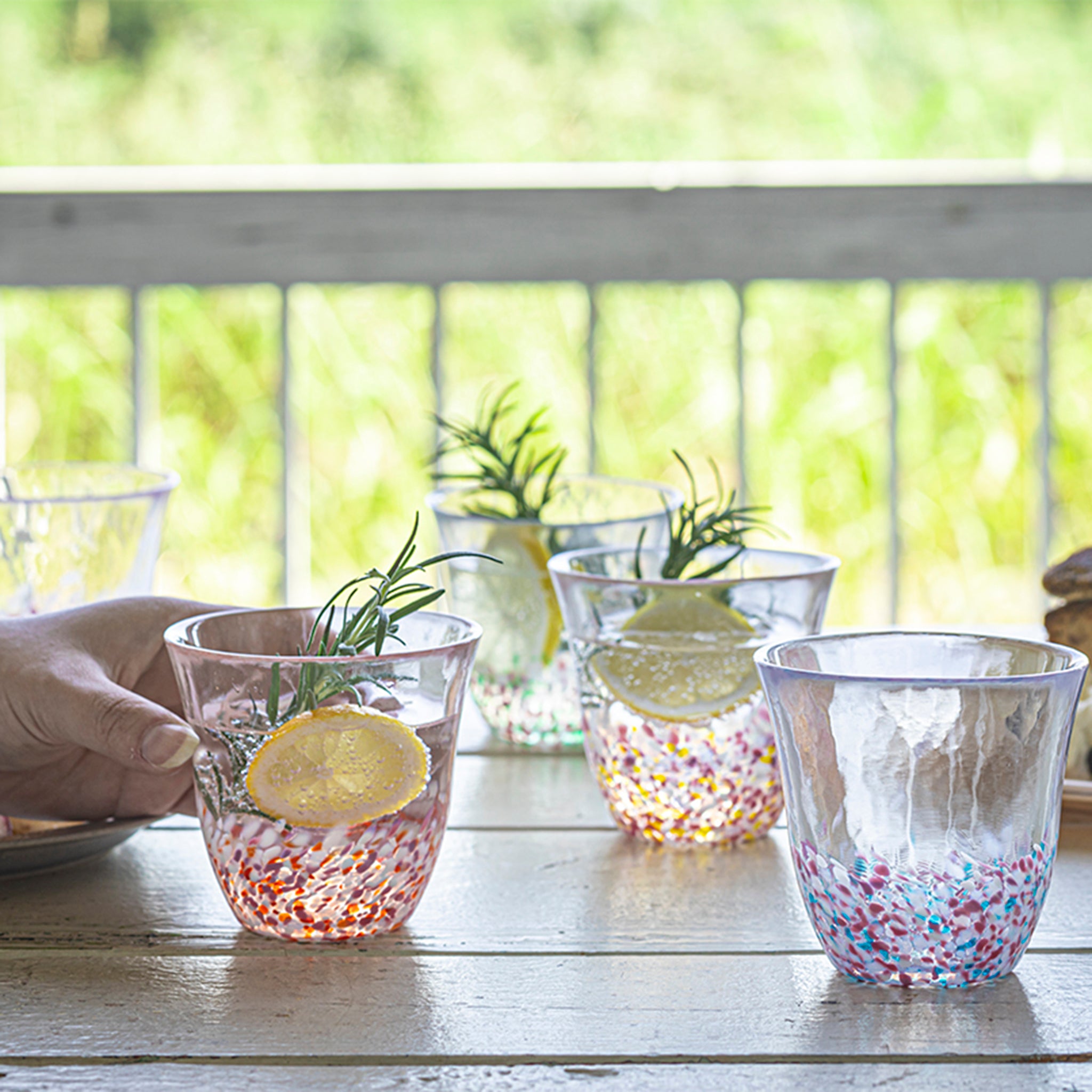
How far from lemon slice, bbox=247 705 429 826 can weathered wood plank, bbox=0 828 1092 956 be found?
0.21ft

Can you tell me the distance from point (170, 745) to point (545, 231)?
1.17m

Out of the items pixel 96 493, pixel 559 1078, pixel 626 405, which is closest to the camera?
pixel 559 1078

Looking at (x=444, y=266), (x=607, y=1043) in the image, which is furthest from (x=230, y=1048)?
(x=444, y=266)

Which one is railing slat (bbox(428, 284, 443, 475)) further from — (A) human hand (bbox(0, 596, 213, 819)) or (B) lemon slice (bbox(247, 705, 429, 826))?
(B) lemon slice (bbox(247, 705, 429, 826))

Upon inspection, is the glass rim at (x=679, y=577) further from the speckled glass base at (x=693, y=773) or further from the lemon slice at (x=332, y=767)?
the lemon slice at (x=332, y=767)

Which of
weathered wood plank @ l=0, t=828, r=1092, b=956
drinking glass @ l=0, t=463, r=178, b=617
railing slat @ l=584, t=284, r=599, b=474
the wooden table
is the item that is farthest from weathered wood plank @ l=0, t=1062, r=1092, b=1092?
railing slat @ l=584, t=284, r=599, b=474

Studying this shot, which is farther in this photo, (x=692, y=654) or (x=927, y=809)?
(x=692, y=654)

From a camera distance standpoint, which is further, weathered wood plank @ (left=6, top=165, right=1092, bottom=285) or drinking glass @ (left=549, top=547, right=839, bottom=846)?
weathered wood plank @ (left=6, top=165, right=1092, bottom=285)

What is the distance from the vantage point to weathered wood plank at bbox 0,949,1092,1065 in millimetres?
497

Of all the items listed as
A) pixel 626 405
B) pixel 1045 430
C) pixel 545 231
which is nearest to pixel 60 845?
pixel 545 231

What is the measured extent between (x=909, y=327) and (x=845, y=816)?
306cm

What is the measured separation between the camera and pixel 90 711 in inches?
24.5

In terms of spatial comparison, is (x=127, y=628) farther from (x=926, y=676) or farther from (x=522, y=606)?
(x=926, y=676)

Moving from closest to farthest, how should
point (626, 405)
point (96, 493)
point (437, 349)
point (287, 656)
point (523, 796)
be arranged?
point (287, 656), point (523, 796), point (96, 493), point (437, 349), point (626, 405)
